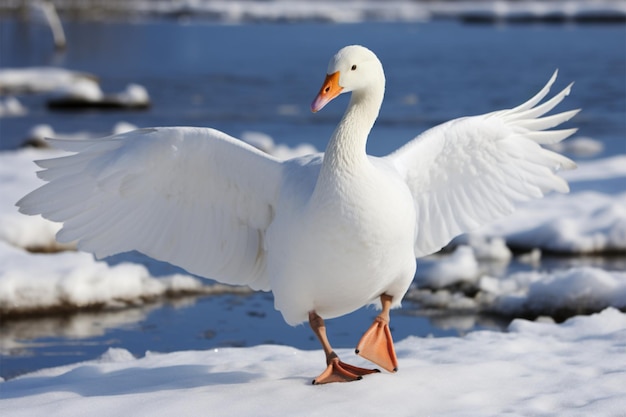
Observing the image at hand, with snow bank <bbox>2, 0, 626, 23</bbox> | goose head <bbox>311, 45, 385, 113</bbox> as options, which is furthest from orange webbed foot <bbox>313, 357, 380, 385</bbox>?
snow bank <bbox>2, 0, 626, 23</bbox>

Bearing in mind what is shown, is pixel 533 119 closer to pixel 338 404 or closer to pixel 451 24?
pixel 338 404

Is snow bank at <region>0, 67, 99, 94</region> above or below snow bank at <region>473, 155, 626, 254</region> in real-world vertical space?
above

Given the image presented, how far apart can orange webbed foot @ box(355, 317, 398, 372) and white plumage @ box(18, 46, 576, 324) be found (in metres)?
0.20

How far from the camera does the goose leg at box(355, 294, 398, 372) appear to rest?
6215 millimetres

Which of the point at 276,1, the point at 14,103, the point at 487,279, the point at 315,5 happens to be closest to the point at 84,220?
the point at 487,279


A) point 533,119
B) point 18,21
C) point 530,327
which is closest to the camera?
point 533,119

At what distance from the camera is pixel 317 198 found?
582cm

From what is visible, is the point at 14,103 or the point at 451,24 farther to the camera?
the point at 451,24

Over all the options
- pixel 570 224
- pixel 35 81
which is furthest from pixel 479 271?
pixel 35 81

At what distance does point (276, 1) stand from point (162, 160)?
376ft

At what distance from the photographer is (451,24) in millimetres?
81562

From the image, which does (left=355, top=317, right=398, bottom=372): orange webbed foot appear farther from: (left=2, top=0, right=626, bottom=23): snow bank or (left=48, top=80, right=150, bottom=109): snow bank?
(left=2, top=0, right=626, bottom=23): snow bank

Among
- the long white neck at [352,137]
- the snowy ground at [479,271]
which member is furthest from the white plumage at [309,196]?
the snowy ground at [479,271]

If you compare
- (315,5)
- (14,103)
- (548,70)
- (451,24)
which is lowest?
(14,103)
